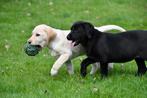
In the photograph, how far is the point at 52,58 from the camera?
31.3ft

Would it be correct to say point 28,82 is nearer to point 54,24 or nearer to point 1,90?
point 1,90

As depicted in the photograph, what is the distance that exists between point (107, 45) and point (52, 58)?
2143 mm

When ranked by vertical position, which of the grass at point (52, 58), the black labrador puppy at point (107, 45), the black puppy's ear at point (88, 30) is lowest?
the grass at point (52, 58)

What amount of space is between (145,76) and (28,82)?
1929mm

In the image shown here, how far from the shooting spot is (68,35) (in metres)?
7.49

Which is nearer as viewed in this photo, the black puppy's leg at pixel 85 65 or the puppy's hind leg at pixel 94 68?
the black puppy's leg at pixel 85 65

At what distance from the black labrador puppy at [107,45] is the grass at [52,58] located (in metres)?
0.31

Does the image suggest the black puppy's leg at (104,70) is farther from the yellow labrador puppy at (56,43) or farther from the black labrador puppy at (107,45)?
the yellow labrador puppy at (56,43)

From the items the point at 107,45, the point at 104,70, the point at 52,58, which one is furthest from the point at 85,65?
the point at 52,58

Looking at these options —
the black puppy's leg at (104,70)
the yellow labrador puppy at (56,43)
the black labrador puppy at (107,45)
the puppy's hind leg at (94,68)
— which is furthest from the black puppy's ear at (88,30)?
the puppy's hind leg at (94,68)

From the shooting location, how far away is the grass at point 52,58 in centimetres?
686

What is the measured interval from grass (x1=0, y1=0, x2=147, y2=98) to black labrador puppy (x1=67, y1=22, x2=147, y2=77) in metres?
0.31

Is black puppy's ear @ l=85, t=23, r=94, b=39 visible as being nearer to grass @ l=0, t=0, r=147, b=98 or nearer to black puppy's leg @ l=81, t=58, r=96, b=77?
black puppy's leg @ l=81, t=58, r=96, b=77

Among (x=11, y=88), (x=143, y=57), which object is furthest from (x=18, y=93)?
(x=143, y=57)
